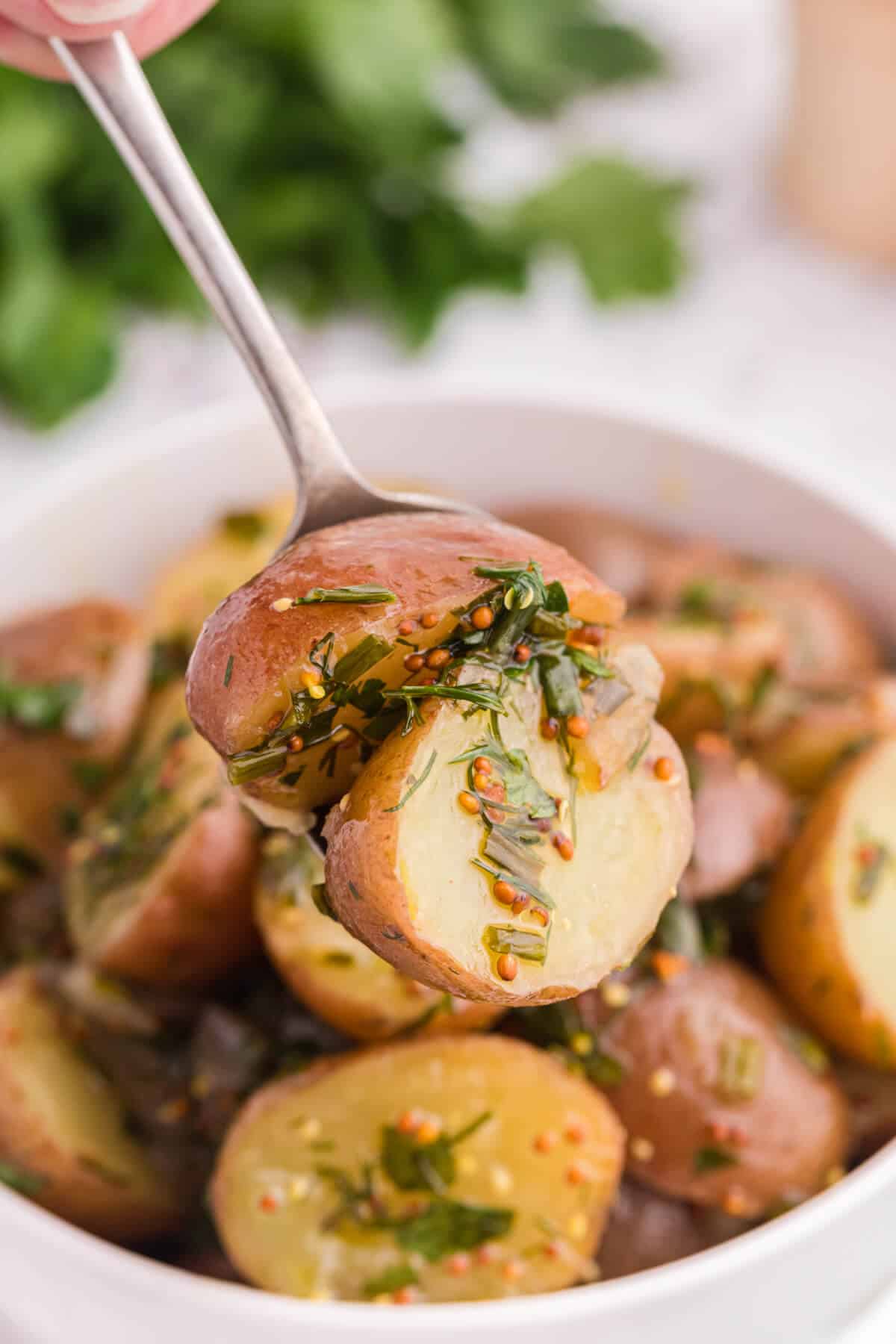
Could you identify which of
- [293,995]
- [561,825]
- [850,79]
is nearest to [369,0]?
[850,79]

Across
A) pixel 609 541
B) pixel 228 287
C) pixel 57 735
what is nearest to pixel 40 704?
pixel 57 735

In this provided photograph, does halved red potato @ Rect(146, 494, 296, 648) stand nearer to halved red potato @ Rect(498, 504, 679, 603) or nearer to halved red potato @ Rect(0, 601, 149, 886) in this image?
halved red potato @ Rect(0, 601, 149, 886)

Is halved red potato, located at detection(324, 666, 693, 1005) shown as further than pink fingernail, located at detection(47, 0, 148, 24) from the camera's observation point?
No

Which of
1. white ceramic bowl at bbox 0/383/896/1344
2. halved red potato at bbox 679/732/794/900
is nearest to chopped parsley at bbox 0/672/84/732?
white ceramic bowl at bbox 0/383/896/1344

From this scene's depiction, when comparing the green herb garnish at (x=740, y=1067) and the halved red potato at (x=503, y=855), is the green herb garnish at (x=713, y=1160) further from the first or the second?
the halved red potato at (x=503, y=855)

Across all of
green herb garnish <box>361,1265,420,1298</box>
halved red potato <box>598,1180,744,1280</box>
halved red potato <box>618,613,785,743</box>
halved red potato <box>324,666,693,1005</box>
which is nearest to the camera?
halved red potato <box>324,666,693,1005</box>

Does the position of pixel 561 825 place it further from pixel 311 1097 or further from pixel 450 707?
pixel 311 1097
